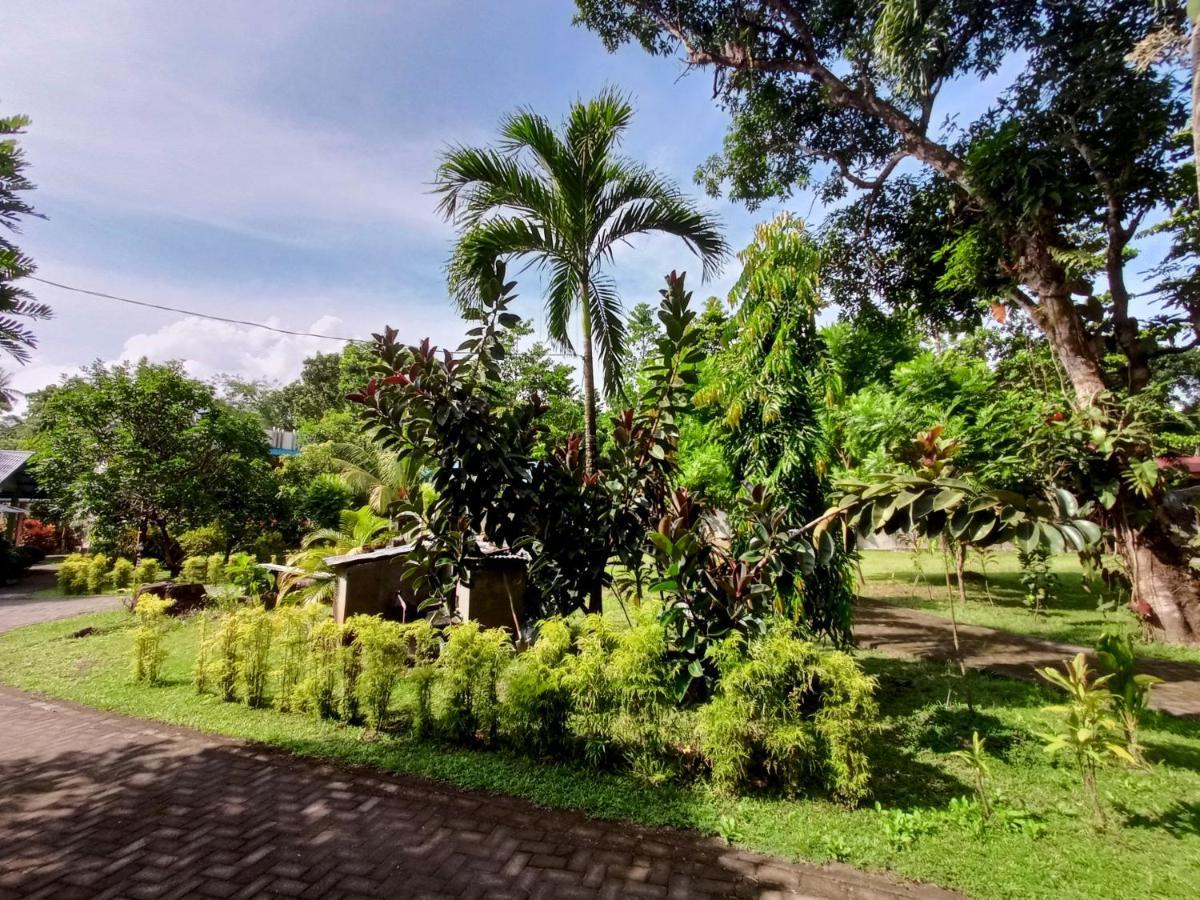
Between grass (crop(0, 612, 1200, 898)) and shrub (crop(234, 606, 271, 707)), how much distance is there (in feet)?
0.50

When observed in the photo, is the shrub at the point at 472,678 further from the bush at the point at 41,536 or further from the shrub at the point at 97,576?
the bush at the point at 41,536

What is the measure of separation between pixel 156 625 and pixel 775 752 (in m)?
6.44

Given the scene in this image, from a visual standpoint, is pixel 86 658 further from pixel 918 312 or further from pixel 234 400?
pixel 234 400

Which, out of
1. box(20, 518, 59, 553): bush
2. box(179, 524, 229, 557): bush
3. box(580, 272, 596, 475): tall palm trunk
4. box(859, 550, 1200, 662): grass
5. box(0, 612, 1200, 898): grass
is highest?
box(580, 272, 596, 475): tall palm trunk

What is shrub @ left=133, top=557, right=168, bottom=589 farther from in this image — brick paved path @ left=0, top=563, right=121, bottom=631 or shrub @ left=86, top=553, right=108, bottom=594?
shrub @ left=86, top=553, right=108, bottom=594

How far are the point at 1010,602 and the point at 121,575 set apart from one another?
18.7 m

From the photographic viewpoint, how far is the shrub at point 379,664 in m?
4.20

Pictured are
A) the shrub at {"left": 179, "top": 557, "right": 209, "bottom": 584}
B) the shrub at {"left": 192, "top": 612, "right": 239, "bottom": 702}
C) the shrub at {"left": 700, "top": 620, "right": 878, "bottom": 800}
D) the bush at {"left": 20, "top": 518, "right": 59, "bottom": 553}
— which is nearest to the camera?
the shrub at {"left": 700, "top": 620, "right": 878, "bottom": 800}

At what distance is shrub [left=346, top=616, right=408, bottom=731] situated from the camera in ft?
13.8

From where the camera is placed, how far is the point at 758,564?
3.74m

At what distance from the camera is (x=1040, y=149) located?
6.84m

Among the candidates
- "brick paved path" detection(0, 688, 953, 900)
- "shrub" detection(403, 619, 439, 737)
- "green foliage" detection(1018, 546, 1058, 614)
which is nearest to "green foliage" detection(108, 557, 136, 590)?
"brick paved path" detection(0, 688, 953, 900)

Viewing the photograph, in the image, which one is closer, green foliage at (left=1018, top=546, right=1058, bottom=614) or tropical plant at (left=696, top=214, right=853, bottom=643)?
tropical plant at (left=696, top=214, right=853, bottom=643)

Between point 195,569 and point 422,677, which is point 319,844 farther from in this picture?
point 195,569
